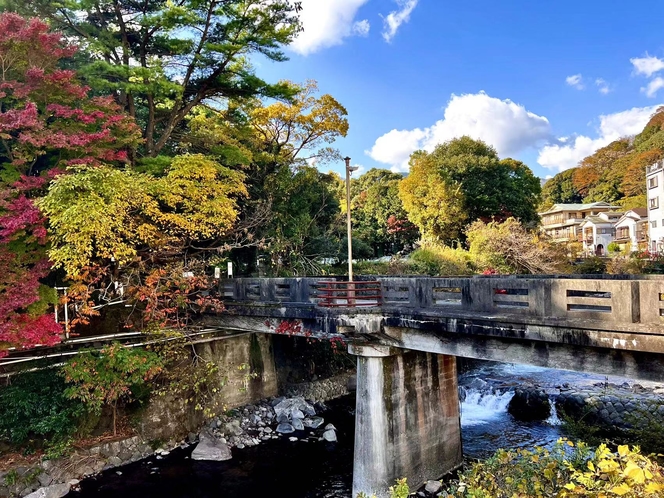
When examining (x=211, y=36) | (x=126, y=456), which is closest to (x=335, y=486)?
Result: (x=126, y=456)

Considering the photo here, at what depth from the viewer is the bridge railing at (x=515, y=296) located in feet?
24.2

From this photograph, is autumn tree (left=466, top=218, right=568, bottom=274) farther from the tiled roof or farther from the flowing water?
the tiled roof

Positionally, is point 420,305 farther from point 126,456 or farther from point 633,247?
point 633,247

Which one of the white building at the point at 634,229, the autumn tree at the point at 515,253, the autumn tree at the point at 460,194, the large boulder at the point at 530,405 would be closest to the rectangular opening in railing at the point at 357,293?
the large boulder at the point at 530,405

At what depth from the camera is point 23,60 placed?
12.6 meters

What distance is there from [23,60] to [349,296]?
11.5m

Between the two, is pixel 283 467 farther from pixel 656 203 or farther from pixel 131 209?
pixel 656 203

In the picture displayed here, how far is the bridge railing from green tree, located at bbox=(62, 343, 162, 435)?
4.16 meters

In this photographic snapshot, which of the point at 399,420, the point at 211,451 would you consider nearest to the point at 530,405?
the point at 399,420

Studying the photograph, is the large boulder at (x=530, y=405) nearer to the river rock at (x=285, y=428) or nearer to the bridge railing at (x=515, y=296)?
the bridge railing at (x=515, y=296)

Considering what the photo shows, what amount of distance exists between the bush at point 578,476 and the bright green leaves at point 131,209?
11.5 metres

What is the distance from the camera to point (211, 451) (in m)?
13.7

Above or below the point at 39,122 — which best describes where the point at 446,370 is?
below

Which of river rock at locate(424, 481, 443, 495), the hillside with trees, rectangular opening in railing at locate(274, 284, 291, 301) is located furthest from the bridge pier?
the hillside with trees
